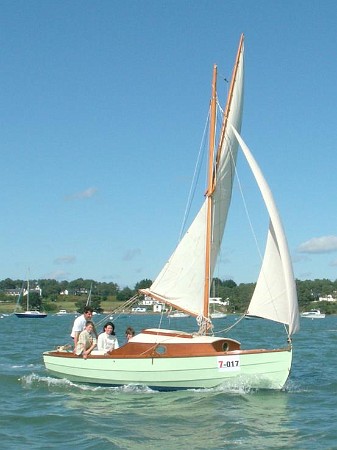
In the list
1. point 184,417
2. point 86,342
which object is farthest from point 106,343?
point 184,417

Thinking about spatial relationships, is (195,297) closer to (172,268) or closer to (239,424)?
(172,268)

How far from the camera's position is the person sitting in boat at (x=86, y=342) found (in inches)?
922

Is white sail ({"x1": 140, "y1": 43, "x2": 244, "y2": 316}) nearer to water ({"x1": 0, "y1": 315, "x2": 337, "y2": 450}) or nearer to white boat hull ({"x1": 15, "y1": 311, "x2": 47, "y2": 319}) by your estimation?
water ({"x1": 0, "y1": 315, "x2": 337, "y2": 450})

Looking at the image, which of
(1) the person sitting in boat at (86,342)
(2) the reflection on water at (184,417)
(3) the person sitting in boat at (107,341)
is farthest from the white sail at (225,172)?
(2) the reflection on water at (184,417)

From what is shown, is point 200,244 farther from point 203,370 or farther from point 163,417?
point 163,417

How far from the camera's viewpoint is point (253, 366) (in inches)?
862

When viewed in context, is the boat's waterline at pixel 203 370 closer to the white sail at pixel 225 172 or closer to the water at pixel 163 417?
the water at pixel 163 417

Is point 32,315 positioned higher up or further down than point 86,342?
higher up

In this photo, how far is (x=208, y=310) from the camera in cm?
2417

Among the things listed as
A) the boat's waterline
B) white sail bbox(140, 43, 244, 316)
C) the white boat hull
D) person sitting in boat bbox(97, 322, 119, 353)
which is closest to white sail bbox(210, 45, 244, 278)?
white sail bbox(140, 43, 244, 316)

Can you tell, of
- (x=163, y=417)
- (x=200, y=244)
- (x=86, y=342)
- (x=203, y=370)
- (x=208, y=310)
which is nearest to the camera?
(x=163, y=417)

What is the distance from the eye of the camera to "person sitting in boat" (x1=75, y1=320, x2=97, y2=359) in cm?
2342

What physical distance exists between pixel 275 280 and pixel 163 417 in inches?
242

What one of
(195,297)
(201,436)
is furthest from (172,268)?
(201,436)
